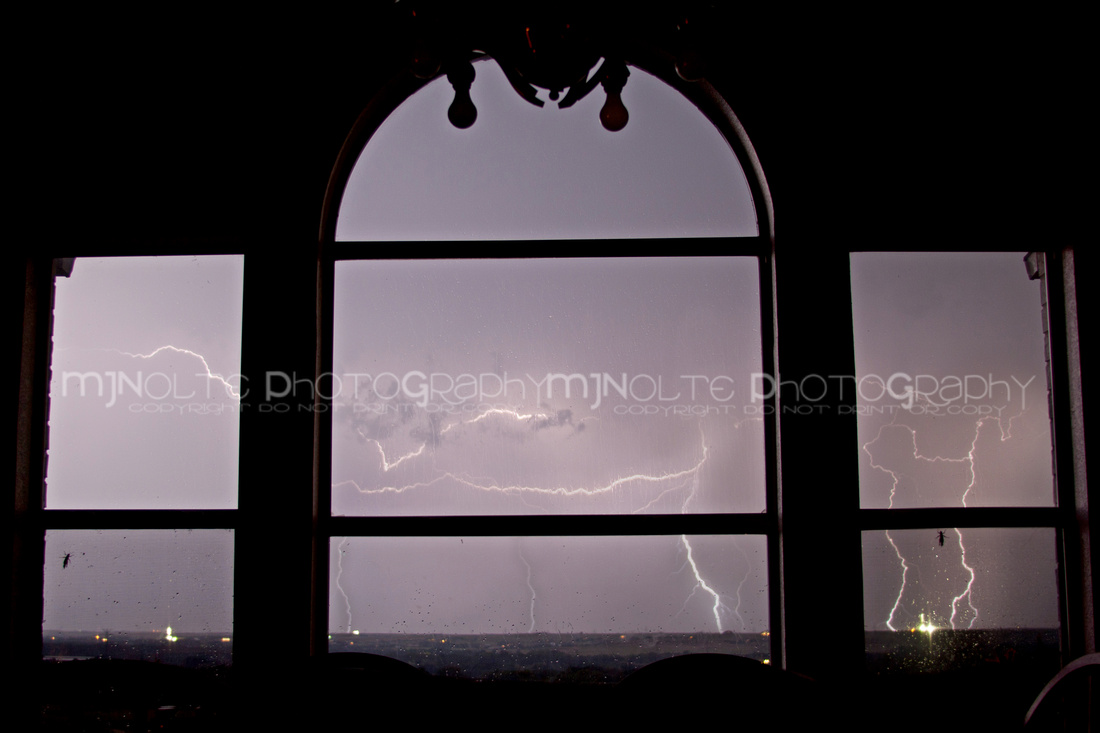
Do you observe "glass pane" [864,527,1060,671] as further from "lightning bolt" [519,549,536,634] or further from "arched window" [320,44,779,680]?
"lightning bolt" [519,549,536,634]

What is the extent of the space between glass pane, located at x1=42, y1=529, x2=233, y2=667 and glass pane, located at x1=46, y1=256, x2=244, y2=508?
122 mm

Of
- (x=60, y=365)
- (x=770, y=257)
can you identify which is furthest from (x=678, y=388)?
(x=60, y=365)

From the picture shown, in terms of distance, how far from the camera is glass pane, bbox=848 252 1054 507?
2197mm

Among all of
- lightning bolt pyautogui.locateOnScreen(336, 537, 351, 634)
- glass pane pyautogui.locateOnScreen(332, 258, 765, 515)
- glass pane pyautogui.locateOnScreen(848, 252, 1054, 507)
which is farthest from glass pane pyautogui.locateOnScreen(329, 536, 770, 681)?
glass pane pyautogui.locateOnScreen(848, 252, 1054, 507)

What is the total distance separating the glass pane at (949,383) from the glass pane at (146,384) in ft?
7.29

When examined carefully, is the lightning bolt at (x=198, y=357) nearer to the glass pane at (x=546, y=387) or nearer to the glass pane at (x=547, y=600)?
the glass pane at (x=546, y=387)

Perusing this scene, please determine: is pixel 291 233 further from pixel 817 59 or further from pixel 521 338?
pixel 817 59

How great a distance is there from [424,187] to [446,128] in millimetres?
246

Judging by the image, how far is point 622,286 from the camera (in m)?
2.27

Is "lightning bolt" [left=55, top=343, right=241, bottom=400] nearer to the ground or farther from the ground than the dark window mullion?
farther from the ground

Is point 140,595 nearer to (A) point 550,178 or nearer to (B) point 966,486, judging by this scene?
(A) point 550,178

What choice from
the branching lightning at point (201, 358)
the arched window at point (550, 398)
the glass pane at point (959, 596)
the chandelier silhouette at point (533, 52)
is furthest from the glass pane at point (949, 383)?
the branching lightning at point (201, 358)

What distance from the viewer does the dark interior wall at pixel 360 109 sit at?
7.25 ft

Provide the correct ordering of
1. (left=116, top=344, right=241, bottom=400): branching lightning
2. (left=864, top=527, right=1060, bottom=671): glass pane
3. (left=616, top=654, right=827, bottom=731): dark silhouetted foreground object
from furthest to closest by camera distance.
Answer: (left=116, top=344, right=241, bottom=400): branching lightning < (left=864, top=527, right=1060, bottom=671): glass pane < (left=616, top=654, right=827, bottom=731): dark silhouetted foreground object
